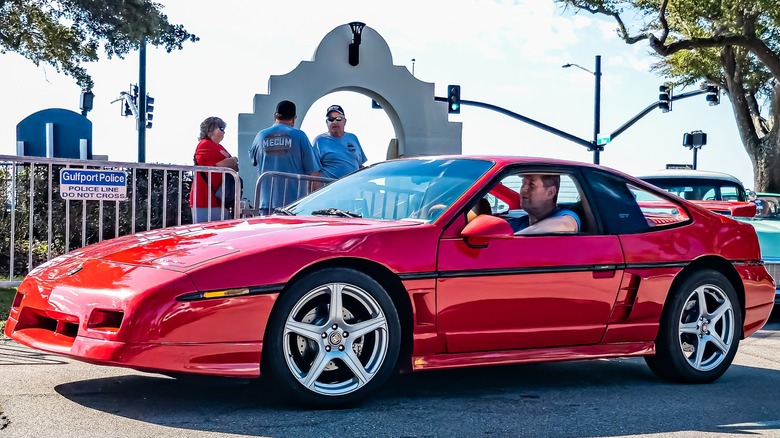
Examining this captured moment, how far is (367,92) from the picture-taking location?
70.6ft

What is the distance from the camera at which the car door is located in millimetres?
5402

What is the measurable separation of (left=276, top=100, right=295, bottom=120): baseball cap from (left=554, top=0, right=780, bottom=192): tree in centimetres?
1772

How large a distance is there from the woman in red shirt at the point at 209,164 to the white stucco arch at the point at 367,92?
9.31 metres

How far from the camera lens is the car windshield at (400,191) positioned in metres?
5.76

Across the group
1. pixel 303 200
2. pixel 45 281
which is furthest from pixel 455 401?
pixel 45 281

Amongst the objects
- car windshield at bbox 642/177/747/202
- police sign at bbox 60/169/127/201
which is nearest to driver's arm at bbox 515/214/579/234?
police sign at bbox 60/169/127/201

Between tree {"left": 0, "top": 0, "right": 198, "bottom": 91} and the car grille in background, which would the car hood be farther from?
tree {"left": 0, "top": 0, "right": 198, "bottom": 91}

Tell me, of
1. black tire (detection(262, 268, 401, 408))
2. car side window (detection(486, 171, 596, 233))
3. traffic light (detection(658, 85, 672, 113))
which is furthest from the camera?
traffic light (detection(658, 85, 672, 113))

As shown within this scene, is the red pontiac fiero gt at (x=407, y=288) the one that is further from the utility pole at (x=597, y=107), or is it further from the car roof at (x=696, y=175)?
the utility pole at (x=597, y=107)

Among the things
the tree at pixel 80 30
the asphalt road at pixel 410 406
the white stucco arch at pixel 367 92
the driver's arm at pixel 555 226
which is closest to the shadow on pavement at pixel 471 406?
the asphalt road at pixel 410 406

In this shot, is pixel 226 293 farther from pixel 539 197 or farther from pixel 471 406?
pixel 539 197

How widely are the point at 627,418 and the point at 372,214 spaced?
5.69 ft

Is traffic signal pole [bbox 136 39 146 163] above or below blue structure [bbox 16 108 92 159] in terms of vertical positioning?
above

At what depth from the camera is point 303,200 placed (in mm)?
6590
